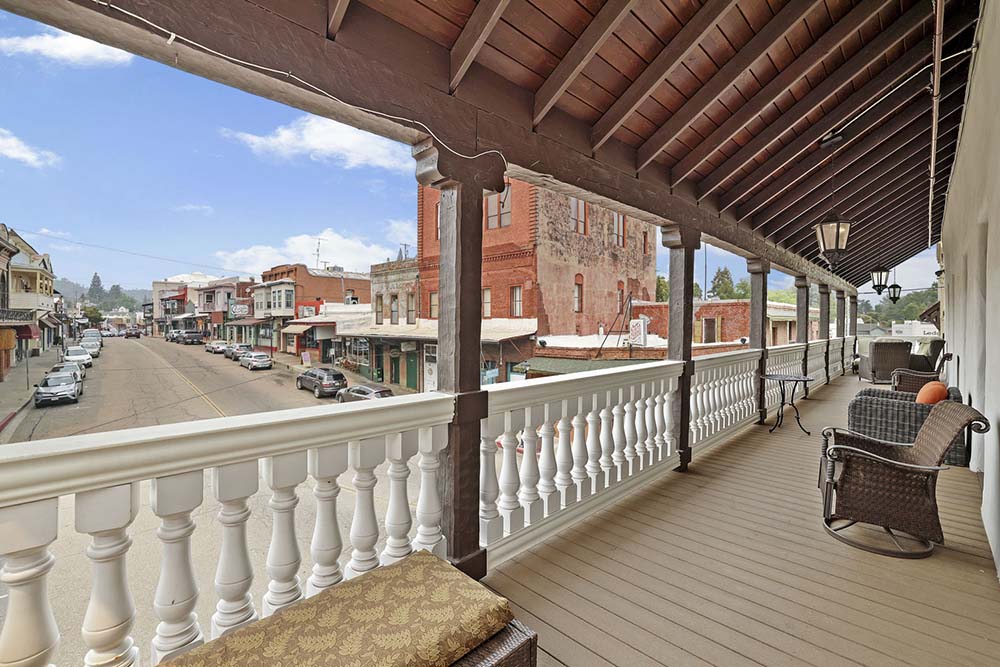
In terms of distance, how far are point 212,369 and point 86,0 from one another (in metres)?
2.63

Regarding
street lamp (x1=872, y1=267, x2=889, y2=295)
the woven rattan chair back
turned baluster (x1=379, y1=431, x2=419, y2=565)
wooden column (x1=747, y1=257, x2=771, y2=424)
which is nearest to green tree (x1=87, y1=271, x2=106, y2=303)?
turned baluster (x1=379, y1=431, x2=419, y2=565)

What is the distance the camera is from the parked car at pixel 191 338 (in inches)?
118

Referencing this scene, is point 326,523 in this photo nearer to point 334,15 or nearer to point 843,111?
point 334,15

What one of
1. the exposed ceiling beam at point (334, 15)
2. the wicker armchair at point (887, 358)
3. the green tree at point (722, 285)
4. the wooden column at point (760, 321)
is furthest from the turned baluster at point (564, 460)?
the green tree at point (722, 285)

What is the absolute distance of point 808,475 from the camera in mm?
3551

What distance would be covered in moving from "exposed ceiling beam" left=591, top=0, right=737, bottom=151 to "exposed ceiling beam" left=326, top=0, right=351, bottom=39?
5.14ft

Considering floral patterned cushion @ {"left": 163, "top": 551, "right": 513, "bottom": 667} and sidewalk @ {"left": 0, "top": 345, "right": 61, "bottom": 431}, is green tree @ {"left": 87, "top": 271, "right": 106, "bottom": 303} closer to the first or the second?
sidewalk @ {"left": 0, "top": 345, "right": 61, "bottom": 431}

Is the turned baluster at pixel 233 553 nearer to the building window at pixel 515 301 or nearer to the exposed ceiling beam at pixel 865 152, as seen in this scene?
the exposed ceiling beam at pixel 865 152

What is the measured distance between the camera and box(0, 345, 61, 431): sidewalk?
4.99 feet

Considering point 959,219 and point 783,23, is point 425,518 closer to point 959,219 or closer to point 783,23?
point 783,23

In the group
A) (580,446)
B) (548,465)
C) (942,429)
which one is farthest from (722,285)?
(548,465)

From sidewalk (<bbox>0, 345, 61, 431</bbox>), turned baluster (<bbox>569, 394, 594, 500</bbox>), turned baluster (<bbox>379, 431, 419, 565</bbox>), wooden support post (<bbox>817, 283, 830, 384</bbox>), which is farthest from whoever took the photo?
wooden support post (<bbox>817, 283, 830, 384</bbox>)

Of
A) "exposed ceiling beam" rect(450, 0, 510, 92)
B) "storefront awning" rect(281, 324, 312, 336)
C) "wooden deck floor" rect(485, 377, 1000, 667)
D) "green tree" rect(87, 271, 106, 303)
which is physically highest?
"exposed ceiling beam" rect(450, 0, 510, 92)

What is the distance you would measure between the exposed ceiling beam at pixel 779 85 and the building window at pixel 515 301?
7673mm
